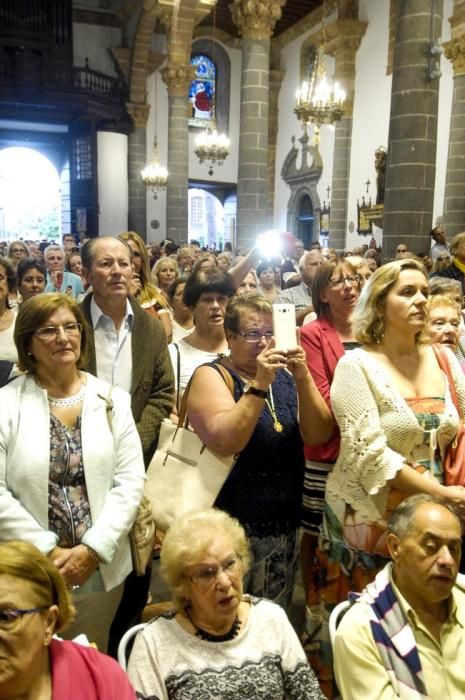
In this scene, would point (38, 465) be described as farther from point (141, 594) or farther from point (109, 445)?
point (141, 594)

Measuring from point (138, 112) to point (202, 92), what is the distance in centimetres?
433

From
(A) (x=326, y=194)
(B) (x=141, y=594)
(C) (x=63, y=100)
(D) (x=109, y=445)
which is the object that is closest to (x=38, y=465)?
(D) (x=109, y=445)

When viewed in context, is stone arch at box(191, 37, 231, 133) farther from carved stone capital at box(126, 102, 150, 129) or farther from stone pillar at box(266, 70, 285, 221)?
carved stone capital at box(126, 102, 150, 129)

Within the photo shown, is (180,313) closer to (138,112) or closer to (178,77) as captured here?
(178,77)

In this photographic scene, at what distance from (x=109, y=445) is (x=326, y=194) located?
18257mm

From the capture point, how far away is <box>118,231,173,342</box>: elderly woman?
12.4ft

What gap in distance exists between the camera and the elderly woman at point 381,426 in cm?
227

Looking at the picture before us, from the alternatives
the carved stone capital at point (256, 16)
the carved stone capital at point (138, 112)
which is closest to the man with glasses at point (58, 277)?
the carved stone capital at point (256, 16)

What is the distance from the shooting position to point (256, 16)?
36.0 feet

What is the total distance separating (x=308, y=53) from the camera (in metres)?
20.7

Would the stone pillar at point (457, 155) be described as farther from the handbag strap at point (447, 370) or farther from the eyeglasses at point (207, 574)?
the eyeglasses at point (207, 574)

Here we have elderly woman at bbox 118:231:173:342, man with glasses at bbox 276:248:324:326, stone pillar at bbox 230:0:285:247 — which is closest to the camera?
elderly woman at bbox 118:231:173:342

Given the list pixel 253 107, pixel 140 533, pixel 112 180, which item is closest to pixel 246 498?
pixel 140 533

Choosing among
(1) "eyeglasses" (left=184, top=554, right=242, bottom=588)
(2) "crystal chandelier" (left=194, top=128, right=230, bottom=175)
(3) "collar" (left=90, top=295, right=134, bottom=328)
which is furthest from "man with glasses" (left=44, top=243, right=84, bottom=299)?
(2) "crystal chandelier" (left=194, top=128, right=230, bottom=175)
